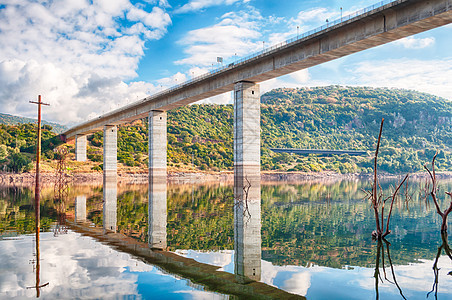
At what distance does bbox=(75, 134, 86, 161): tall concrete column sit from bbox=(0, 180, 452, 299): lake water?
81.1 meters

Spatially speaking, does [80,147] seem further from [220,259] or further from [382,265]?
[382,265]

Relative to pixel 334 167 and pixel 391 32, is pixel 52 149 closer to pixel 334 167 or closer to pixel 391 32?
pixel 334 167

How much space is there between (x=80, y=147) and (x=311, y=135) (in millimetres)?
100347

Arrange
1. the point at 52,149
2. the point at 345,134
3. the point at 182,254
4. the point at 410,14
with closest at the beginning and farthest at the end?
the point at 182,254 → the point at 410,14 → the point at 52,149 → the point at 345,134

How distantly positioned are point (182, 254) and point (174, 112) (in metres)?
136

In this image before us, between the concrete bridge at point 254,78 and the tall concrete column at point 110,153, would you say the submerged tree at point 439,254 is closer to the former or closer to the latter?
the concrete bridge at point 254,78

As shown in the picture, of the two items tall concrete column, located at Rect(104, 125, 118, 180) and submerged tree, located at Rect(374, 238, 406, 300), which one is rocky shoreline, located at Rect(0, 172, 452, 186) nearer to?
tall concrete column, located at Rect(104, 125, 118, 180)

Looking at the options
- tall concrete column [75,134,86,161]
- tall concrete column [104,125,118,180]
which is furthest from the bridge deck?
tall concrete column [75,134,86,161]

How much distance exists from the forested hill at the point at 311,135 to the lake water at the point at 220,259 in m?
77.3

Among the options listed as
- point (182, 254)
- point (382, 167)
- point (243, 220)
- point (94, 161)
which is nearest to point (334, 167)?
point (382, 167)

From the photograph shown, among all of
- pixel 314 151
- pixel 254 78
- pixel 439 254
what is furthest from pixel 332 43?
pixel 314 151

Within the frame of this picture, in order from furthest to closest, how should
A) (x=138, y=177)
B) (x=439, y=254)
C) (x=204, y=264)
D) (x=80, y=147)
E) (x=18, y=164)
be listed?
(x=80, y=147)
(x=138, y=177)
(x=18, y=164)
(x=439, y=254)
(x=204, y=264)

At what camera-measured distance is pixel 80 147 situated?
334ft

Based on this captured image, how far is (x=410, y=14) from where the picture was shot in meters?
27.9
